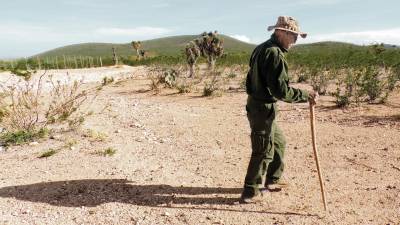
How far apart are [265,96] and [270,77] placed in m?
0.22

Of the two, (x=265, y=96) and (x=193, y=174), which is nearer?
(x=265, y=96)

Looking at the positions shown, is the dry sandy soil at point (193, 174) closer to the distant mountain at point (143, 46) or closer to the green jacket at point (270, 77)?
the green jacket at point (270, 77)

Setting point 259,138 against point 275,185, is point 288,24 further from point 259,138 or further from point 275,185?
point 275,185

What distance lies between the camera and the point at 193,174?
5.45m

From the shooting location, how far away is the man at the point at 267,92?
3.97 m

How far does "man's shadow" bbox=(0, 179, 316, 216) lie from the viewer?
15.0ft

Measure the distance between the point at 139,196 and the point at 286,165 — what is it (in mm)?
2098

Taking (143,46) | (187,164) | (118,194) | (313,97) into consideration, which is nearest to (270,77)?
(313,97)

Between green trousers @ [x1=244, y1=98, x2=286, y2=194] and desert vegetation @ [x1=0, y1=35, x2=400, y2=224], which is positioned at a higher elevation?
green trousers @ [x1=244, y1=98, x2=286, y2=194]

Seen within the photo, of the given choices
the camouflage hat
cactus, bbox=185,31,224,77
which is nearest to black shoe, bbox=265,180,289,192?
the camouflage hat

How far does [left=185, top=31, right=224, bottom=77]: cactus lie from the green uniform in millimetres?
17617

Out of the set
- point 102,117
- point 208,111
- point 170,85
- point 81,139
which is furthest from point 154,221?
point 170,85

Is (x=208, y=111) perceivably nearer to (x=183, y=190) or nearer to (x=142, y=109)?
(x=142, y=109)

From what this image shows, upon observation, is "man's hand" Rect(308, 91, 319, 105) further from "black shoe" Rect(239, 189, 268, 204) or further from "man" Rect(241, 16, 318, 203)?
"black shoe" Rect(239, 189, 268, 204)
